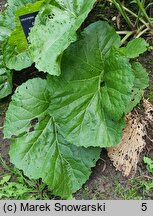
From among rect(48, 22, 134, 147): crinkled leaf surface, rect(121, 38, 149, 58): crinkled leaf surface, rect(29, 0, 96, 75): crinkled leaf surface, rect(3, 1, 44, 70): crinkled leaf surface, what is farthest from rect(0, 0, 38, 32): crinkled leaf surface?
rect(121, 38, 149, 58): crinkled leaf surface

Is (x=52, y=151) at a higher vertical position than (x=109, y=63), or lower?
lower

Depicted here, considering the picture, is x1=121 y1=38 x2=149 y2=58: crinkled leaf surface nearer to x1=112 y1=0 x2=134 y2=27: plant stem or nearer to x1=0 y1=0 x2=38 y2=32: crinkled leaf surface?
x1=112 y1=0 x2=134 y2=27: plant stem

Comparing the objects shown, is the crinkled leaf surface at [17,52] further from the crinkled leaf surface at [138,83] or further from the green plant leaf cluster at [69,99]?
the crinkled leaf surface at [138,83]

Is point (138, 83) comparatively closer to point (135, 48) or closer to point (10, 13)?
point (135, 48)

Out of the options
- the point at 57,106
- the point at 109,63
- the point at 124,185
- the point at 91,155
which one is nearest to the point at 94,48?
the point at 109,63

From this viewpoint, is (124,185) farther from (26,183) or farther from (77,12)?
(77,12)

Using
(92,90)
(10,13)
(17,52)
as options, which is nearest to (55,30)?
(92,90)
